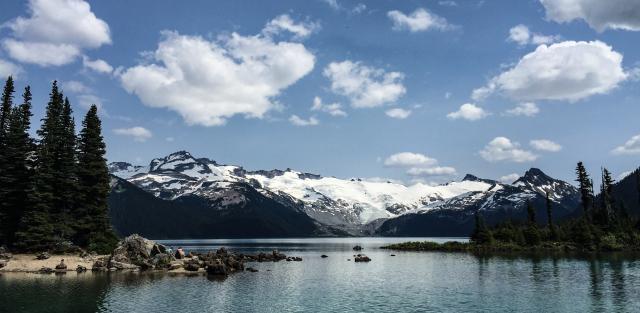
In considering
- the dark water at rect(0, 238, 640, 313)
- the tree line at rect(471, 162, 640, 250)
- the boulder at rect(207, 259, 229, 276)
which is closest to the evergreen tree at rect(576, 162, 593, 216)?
the tree line at rect(471, 162, 640, 250)

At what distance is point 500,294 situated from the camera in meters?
62.6

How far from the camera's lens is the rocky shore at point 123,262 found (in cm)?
9044

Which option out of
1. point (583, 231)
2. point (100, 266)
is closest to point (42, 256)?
point (100, 266)

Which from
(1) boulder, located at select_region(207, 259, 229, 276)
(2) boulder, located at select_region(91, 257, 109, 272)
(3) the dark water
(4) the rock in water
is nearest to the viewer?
(3) the dark water

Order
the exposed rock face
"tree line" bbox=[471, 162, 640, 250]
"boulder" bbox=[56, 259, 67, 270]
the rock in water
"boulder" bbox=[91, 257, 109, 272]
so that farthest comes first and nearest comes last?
"tree line" bbox=[471, 162, 640, 250], the exposed rock face, "boulder" bbox=[91, 257, 109, 272], the rock in water, "boulder" bbox=[56, 259, 67, 270]

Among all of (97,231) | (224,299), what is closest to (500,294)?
(224,299)

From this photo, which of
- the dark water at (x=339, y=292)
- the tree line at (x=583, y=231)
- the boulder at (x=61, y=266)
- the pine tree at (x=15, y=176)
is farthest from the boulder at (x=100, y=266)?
the tree line at (x=583, y=231)

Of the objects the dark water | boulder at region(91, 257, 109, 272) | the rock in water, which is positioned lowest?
the dark water

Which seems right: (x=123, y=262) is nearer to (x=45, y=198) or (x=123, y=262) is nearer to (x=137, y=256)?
(x=137, y=256)

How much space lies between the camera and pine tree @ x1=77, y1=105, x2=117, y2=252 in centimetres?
10650

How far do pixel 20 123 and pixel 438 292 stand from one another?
9380cm

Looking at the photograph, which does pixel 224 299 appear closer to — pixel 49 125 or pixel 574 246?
pixel 49 125

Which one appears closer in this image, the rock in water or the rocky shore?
the rocky shore

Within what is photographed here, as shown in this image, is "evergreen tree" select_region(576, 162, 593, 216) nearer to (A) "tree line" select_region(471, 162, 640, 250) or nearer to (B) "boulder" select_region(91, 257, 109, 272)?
(A) "tree line" select_region(471, 162, 640, 250)
